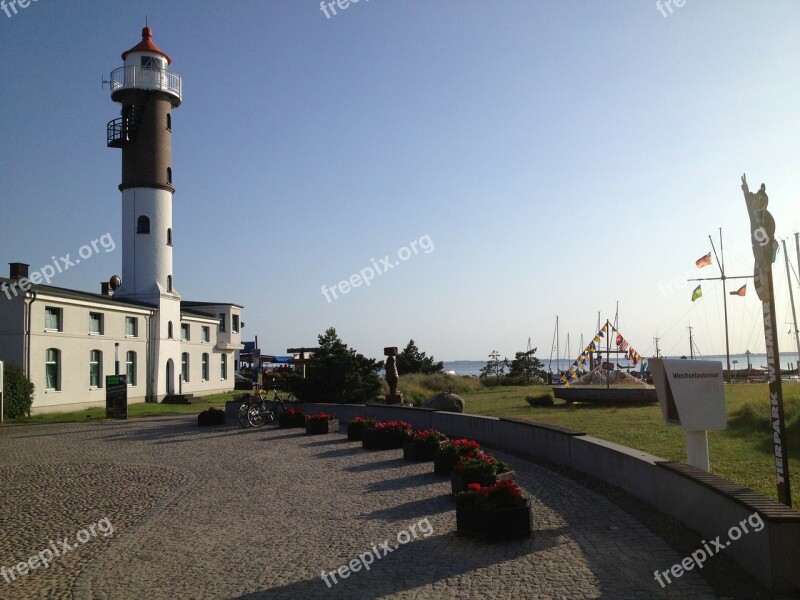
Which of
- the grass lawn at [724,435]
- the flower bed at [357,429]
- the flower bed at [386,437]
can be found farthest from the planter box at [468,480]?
the flower bed at [357,429]

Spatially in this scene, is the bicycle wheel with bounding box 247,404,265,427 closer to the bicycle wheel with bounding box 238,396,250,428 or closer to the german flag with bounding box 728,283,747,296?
the bicycle wheel with bounding box 238,396,250,428

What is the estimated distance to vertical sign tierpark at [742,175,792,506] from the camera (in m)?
7.02

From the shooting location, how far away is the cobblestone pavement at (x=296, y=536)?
638 centimetres

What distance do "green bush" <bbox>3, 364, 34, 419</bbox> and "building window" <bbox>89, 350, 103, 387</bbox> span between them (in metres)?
5.33

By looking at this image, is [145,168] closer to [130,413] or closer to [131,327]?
[131,327]

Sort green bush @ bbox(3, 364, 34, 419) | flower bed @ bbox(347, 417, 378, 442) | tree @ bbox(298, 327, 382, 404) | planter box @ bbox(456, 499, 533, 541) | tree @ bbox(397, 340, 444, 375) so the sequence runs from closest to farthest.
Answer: planter box @ bbox(456, 499, 533, 541) → flower bed @ bbox(347, 417, 378, 442) → green bush @ bbox(3, 364, 34, 419) → tree @ bbox(298, 327, 382, 404) → tree @ bbox(397, 340, 444, 375)

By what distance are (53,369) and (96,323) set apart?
145 inches

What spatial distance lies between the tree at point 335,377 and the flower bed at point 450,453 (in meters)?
16.6

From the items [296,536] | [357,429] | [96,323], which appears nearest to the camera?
[296,536]

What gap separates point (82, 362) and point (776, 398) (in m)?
31.6

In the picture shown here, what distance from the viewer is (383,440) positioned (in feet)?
54.8

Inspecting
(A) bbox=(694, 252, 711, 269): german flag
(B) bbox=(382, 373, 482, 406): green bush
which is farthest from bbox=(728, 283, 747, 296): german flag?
(B) bbox=(382, 373, 482, 406): green bush

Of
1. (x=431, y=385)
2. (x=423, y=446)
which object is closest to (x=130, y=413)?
(x=431, y=385)

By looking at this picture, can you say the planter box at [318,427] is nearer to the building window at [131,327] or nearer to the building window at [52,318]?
the building window at [52,318]
